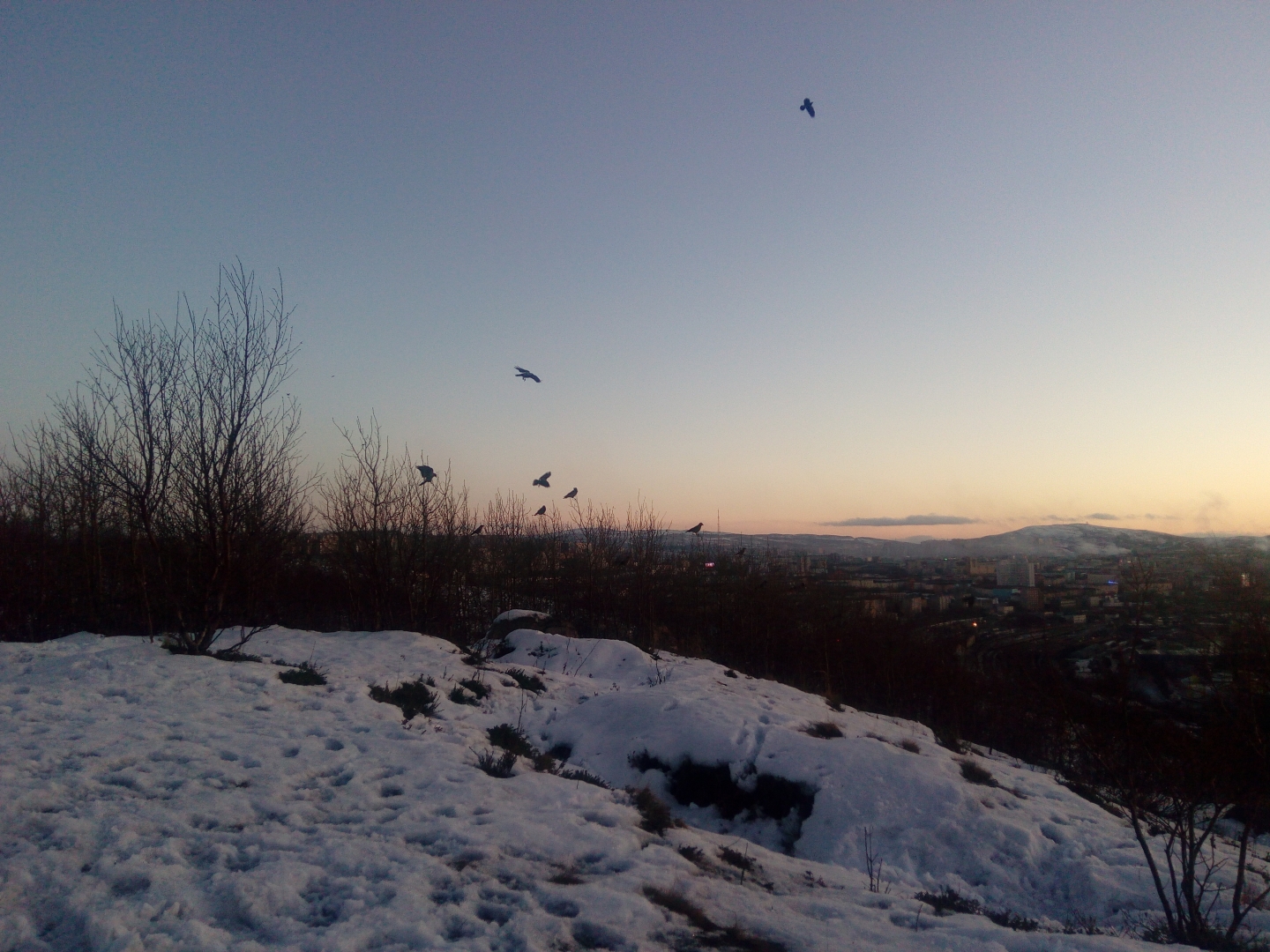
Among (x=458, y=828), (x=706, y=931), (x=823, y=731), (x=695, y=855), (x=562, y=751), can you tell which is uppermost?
(x=458, y=828)

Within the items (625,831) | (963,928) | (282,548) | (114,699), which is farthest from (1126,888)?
(282,548)

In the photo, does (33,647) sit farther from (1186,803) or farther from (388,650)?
(1186,803)

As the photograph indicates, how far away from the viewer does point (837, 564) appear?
28812 millimetres

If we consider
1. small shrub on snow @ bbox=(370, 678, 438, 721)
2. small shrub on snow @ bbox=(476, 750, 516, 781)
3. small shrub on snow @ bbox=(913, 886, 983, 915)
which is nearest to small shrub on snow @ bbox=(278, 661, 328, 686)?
small shrub on snow @ bbox=(370, 678, 438, 721)

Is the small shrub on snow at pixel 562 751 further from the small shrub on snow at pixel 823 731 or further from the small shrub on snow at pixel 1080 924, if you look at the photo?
the small shrub on snow at pixel 1080 924

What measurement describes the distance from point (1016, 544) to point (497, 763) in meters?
29.9

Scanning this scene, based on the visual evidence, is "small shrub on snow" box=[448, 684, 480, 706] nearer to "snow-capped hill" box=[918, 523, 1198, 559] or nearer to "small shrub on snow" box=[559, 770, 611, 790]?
"small shrub on snow" box=[559, 770, 611, 790]

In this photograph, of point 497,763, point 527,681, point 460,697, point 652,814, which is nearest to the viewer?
point 652,814

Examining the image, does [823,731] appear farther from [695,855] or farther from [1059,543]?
[1059,543]

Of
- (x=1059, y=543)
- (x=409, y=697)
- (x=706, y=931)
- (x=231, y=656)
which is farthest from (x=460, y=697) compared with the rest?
(x=1059, y=543)

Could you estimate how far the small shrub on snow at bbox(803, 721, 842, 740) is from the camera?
846 centimetres

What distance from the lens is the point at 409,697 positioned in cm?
730

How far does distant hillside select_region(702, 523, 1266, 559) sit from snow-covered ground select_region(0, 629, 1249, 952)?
9.84m

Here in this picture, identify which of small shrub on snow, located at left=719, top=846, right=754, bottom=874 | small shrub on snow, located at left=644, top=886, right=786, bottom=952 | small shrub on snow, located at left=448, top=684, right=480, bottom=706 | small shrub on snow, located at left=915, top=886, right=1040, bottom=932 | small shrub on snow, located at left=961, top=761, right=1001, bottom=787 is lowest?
small shrub on snow, located at left=961, top=761, right=1001, bottom=787
